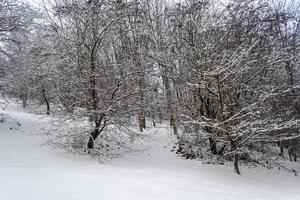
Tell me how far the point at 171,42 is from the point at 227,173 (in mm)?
6907

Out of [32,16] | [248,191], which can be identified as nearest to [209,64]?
[248,191]

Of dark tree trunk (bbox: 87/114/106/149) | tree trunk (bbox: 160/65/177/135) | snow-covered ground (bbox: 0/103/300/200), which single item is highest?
tree trunk (bbox: 160/65/177/135)

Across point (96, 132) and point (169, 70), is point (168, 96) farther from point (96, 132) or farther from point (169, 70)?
point (96, 132)

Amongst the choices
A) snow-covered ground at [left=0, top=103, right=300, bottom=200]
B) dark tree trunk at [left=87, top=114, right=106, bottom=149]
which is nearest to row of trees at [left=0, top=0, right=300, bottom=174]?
dark tree trunk at [left=87, top=114, right=106, bottom=149]

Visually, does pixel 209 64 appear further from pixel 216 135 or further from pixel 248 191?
pixel 248 191

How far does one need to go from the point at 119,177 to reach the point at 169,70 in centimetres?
669

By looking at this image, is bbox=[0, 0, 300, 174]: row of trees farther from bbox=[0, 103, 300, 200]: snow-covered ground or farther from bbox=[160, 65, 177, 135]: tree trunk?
bbox=[0, 103, 300, 200]: snow-covered ground

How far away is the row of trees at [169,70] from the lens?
45.1 ft

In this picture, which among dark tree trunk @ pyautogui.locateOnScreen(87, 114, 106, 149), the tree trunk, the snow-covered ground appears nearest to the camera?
the snow-covered ground

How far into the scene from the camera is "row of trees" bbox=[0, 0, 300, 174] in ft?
45.1

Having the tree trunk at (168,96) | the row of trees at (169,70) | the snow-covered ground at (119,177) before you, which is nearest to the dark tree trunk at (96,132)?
the row of trees at (169,70)

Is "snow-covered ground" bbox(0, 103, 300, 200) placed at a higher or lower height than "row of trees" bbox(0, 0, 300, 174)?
lower

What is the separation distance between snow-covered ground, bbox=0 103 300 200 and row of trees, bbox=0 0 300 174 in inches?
44.2

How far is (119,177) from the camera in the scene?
1081cm
